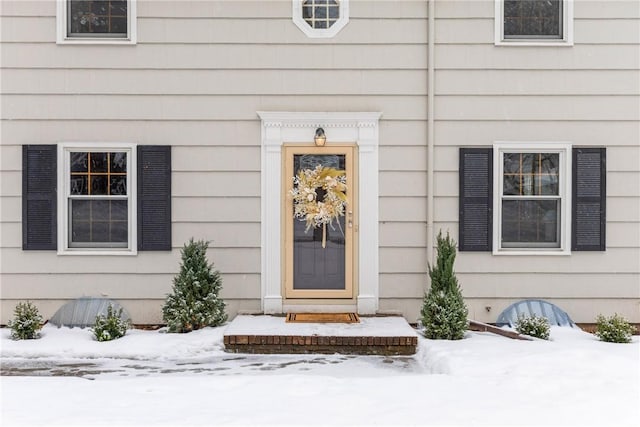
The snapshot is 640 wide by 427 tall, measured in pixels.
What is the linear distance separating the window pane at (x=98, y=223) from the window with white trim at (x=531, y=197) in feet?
14.6

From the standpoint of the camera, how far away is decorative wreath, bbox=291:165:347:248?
7367 millimetres

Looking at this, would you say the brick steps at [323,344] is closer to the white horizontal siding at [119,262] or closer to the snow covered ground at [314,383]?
the snow covered ground at [314,383]

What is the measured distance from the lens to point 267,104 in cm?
738

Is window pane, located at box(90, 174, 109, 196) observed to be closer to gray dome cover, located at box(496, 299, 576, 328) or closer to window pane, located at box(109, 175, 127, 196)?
window pane, located at box(109, 175, 127, 196)

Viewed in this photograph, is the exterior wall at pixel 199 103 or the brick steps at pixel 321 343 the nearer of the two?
the brick steps at pixel 321 343

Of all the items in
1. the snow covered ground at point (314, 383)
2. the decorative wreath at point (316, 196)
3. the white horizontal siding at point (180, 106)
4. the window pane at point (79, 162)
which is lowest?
the snow covered ground at point (314, 383)

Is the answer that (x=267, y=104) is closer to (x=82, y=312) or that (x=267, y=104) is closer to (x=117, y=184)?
(x=117, y=184)

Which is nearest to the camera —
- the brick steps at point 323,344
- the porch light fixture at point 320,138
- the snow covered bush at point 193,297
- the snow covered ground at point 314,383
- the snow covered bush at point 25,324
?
the snow covered ground at point 314,383

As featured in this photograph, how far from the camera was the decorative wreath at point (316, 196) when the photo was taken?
7.37 meters

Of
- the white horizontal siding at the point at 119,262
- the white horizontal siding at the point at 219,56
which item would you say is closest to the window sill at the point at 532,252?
the white horizontal siding at the point at 219,56

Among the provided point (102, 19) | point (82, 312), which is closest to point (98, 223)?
point (82, 312)

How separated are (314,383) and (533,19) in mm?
5140

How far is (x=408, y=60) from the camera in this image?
7.38 meters

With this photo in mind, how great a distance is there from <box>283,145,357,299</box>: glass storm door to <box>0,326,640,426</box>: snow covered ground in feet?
4.09
